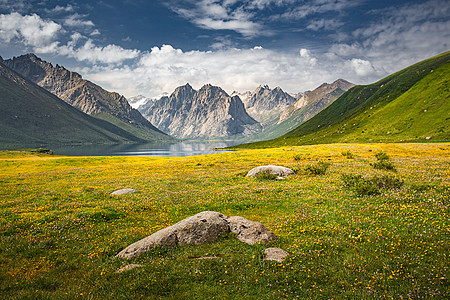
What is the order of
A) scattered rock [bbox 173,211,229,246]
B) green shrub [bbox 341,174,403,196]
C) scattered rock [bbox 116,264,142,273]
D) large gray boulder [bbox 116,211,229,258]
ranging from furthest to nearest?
green shrub [bbox 341,174,403,196] < scattered rock [bbox 173,211,229,246] < large gray boulder [bbox 116,211,229,258] < scattered rock [bbox 116,264,142,273]

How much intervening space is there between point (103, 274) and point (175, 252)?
2.97 meters

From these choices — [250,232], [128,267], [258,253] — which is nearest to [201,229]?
[250,232]

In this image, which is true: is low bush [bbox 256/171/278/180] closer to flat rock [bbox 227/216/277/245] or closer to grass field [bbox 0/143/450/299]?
grass field [bbox 0/143/450/299]

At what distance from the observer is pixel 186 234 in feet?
39.1

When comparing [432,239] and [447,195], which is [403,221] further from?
[447,195]

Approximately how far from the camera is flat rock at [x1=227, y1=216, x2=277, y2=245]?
38.1 ft

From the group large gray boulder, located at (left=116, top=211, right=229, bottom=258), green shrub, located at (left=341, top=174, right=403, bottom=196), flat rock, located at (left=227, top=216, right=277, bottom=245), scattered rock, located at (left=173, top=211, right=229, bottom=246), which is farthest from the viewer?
green shrub, located at (left=341, top=174, right=403, bottom=196)

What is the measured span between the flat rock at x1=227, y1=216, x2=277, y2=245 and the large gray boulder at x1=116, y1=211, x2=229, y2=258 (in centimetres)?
62

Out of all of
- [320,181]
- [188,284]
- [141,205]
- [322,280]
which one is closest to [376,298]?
[322,280]

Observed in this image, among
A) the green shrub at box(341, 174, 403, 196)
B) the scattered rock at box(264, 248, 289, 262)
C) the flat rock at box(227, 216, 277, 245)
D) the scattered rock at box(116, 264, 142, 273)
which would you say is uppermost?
the green shrub at box(341, 174, 403, 196)

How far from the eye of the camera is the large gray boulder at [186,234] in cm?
1105

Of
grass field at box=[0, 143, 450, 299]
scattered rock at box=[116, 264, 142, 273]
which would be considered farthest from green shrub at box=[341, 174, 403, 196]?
scattered rock at box=[116, 264, 142, 273]

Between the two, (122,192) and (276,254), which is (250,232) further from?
(122,192)

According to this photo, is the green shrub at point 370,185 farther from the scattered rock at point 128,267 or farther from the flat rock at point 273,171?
the scattered rock at point 128,267
